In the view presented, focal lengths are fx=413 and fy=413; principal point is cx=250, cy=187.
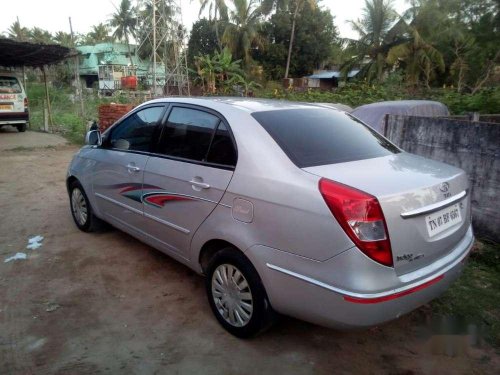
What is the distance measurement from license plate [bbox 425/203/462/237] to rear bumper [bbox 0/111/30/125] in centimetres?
1401

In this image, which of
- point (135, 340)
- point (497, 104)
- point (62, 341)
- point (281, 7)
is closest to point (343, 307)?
point (135, 340)

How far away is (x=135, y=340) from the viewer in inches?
111

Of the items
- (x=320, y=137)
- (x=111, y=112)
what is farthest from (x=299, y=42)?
(x=320, y=137)

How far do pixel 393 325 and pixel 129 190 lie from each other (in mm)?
2481

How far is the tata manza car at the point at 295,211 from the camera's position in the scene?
7.27ft

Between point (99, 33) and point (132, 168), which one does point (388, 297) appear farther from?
point (99, 33)

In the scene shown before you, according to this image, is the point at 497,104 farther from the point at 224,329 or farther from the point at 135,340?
the point at 135,340

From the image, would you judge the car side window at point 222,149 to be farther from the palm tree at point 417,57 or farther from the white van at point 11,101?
the palm tree at point 417,57

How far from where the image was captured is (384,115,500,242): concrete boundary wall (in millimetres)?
4336

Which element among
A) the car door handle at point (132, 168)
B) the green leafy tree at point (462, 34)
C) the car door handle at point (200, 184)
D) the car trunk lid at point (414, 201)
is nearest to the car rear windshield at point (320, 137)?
the car trunk lid at point (414, 201)

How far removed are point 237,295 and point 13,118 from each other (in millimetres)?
13303

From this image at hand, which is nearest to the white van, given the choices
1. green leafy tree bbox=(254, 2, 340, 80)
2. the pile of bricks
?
the pile of bricks

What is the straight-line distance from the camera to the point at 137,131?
3.88 meters

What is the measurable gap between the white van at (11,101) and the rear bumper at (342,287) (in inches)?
520
